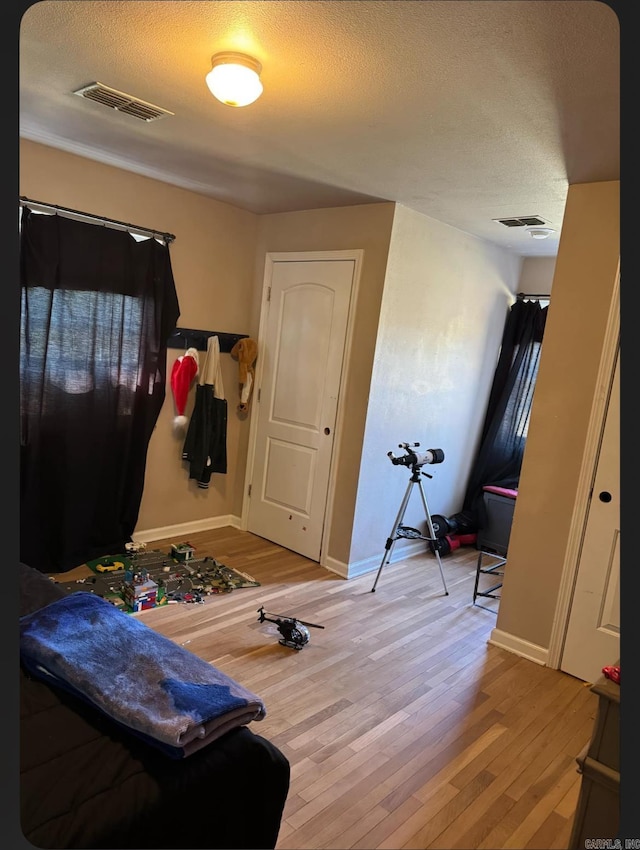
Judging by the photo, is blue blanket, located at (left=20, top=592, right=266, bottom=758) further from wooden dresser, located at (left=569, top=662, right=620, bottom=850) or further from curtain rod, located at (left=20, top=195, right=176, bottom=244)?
curtain rod, located at (left=20, top=195, right=176, bottom=244)

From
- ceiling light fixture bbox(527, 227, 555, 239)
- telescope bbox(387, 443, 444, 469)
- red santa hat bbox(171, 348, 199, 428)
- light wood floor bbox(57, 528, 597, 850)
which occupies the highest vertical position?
ceiling light fixture bbox(527, 227, 555, 239)

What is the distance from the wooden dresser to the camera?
132 centimetres

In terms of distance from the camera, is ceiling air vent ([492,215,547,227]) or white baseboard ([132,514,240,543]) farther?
white baseboard ([132,514,240,543])

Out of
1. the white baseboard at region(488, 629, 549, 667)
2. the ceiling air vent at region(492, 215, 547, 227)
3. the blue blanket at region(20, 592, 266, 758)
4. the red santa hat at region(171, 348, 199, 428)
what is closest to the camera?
the blue blanket at region(20, 592, 266, 758)

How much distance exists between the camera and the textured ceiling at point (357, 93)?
5.05 feet

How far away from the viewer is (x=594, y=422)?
2.58 metres

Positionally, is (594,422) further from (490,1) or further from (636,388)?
(490,1)

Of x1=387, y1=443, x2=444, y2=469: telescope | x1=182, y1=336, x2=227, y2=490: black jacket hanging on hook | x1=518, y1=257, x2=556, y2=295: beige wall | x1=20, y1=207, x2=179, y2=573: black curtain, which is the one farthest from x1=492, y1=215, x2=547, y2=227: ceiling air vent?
x1=20, y1=207, x2=179, y2=573: black curtain

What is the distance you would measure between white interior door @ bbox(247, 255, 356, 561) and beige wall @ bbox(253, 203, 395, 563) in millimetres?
96

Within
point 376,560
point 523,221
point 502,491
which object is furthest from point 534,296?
point 376,560

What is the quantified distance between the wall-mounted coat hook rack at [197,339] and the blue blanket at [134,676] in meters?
2.34

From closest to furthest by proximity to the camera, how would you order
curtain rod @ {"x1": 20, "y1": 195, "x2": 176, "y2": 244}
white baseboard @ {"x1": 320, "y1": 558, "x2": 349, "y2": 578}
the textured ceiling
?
the textured ceiling, curtain rod @ {"x1": 20, "y1": 195, "x2": 176, "y2": 244}, white baseboard @ {"x1": 320, "y1": 558, "x2": 349, "y2": 578}

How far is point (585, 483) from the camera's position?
8.62 ft

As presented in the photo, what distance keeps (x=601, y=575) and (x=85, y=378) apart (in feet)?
9.49
